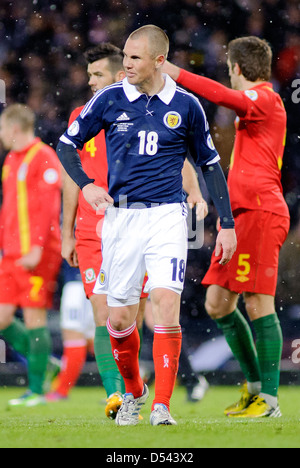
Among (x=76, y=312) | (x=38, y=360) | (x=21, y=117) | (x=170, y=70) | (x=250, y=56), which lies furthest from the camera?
(x=76, y=312)

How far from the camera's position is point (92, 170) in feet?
15.7

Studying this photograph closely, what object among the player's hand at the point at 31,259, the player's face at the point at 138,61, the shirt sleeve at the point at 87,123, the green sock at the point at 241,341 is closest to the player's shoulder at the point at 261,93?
the player's face at the point at 138,61

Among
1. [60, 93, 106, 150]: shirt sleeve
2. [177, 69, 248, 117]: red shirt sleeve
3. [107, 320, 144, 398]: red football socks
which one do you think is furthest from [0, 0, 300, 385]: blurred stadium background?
[60, 93, 106, 150]: shirt sleeve

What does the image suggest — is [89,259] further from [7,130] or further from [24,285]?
[7,130]

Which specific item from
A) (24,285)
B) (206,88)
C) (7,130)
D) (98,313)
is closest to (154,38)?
(206,88)

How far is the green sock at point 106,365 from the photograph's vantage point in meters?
4.49

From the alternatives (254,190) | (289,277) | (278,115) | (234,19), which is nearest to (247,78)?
(278,115)

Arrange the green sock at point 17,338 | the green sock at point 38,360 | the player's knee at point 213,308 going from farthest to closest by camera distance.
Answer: the green sock at point 17,338, the green sock at point 38,360, the player's knee at point 213,308

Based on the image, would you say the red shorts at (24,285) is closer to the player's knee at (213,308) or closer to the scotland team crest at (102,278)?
the player's knee at (213,308)

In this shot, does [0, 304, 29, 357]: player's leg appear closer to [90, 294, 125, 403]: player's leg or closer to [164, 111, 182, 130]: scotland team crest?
[90, 294, 125, 403]: player's leg

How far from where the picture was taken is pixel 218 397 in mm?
6688

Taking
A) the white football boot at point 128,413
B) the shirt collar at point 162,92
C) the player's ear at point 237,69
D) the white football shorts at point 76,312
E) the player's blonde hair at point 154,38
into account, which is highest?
the player's blonde hair at point 154,38

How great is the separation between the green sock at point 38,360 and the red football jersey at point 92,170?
147 cm

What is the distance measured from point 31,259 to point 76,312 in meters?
1.03
